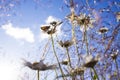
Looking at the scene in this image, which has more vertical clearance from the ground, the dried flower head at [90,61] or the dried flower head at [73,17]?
the dried flower head at [73,17]

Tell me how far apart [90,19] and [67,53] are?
0.30 meters

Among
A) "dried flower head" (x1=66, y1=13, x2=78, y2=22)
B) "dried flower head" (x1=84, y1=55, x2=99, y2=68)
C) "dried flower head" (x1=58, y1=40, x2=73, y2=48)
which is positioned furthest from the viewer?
"dried flower head" (x1=58, y1=40, x2=73, y2=48)

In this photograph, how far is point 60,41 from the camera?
1951 millimetres

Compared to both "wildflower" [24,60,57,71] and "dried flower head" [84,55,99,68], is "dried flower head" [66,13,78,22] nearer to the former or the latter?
"wildflower" [24,60,57,71]

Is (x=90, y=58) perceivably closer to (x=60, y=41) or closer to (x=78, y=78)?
(x=78, y=78)

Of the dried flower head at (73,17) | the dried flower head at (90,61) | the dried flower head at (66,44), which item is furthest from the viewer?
the dried flower head at (66,44)

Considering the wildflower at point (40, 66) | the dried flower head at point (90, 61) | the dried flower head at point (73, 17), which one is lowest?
the dried flower head at point (90, 61)

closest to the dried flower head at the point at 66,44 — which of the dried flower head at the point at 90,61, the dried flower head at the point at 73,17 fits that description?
the dried flower head at the point at 73,17

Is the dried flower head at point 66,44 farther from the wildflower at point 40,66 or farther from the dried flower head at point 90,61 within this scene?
the dried flower head at point 90,61

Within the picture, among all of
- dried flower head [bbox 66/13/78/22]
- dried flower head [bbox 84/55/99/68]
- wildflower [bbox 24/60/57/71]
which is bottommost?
dried flower head [bbox 84/55/99/68]

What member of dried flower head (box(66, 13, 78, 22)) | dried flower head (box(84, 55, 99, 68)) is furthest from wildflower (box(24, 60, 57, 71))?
dried flower head (box(84, 55, 99, 68))

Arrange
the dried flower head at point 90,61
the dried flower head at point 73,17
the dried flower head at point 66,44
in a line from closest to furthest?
1. the dried flower head at point 90,61
2. the dried flower head at point 73,17
3. the dried flower head at point 66,44

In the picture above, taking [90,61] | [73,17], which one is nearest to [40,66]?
[73,17]

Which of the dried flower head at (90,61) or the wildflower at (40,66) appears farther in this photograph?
the wildflower at (40,66)
